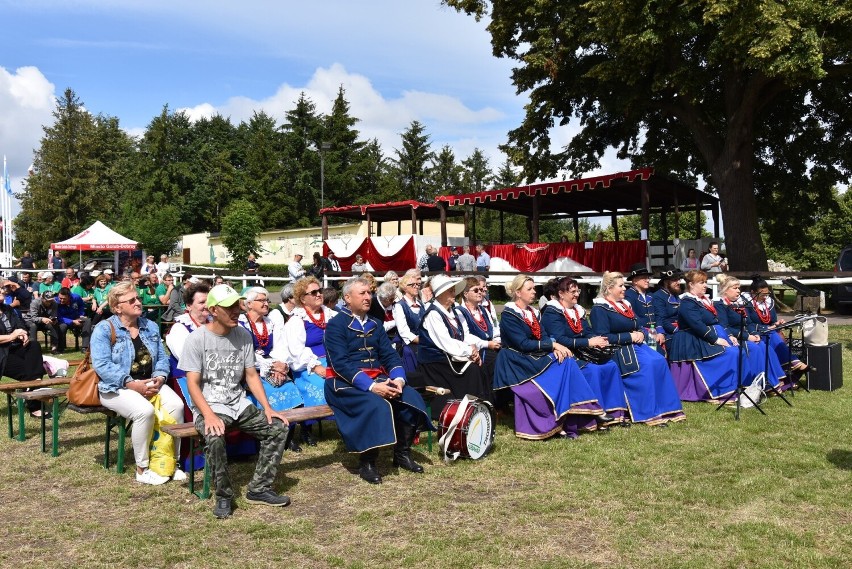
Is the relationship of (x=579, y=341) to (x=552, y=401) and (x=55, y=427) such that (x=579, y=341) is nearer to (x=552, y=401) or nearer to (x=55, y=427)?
(x=552, y=401)

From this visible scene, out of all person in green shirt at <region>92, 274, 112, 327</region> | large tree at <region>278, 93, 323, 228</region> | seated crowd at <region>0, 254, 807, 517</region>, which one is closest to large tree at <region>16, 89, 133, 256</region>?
large tree at <region>278, 93, 323, 228</region>

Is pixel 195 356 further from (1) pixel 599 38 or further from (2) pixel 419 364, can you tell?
(1) pixel 599 38

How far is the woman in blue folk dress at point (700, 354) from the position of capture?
27.8ft

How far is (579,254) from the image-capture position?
21.1 meters

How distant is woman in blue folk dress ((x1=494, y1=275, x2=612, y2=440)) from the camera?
6883 mm

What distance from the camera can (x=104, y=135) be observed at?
2613 inches

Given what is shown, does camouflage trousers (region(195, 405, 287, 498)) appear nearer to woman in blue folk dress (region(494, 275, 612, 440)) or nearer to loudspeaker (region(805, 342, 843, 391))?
woman in blue folk dress (region(494, 275, 612, 440))

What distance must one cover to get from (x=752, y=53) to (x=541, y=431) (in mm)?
11363

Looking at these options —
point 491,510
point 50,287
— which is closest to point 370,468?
point 491,510

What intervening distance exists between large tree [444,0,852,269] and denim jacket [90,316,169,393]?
→ 13398 millimetres

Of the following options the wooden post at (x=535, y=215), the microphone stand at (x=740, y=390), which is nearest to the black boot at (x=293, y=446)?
the microphone stand at (x=740, y=390)

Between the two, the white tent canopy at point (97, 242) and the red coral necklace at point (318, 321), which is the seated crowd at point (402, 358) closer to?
the red coral necklace at point (318, 321)

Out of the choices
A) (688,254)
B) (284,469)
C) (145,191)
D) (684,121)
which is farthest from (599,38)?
(145,191)

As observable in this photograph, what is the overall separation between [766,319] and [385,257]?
713 inches
